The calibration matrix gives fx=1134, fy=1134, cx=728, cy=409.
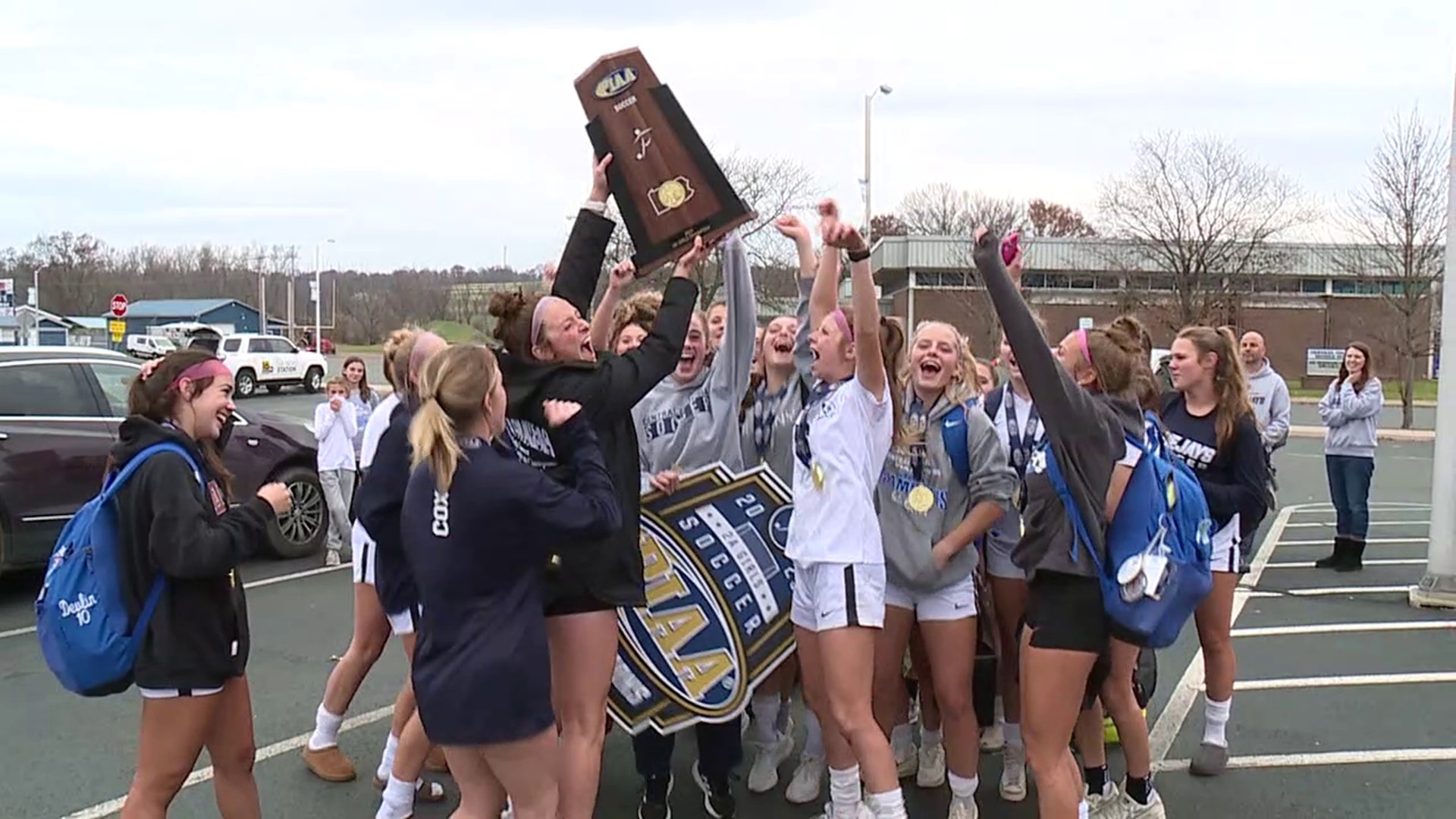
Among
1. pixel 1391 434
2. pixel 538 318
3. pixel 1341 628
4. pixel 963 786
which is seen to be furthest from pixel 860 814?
pixel 1391 434

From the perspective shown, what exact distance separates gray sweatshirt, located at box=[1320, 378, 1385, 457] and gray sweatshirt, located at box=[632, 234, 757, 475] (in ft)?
23.8

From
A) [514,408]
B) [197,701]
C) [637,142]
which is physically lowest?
[197,701]

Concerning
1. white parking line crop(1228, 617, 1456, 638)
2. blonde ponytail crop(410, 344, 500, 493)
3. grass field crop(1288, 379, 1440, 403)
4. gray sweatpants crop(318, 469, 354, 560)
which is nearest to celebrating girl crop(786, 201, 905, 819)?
blonde ponytail crop(410, 344, 500, 493)

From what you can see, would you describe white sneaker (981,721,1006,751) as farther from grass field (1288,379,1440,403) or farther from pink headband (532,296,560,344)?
grass field (1288,379,1440,403)

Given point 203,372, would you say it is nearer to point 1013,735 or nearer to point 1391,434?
point 1013,735

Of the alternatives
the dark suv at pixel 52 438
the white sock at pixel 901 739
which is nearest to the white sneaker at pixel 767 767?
the white sock at pixel 901 739

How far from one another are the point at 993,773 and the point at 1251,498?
5.21ft

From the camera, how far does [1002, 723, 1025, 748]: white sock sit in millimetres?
4660

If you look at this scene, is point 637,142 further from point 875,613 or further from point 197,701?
point 197,701

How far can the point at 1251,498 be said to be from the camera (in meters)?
4.55

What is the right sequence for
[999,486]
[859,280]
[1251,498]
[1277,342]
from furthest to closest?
[1277,342], [1251,498], [999,486], [859,280]

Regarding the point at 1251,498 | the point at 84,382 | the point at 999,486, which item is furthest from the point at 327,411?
the point at 1251,498

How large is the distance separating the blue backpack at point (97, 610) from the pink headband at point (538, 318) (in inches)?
41.9

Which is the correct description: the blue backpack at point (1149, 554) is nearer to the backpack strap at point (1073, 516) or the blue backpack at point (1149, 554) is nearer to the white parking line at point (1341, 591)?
the backpack strap at point (1073, 516)
